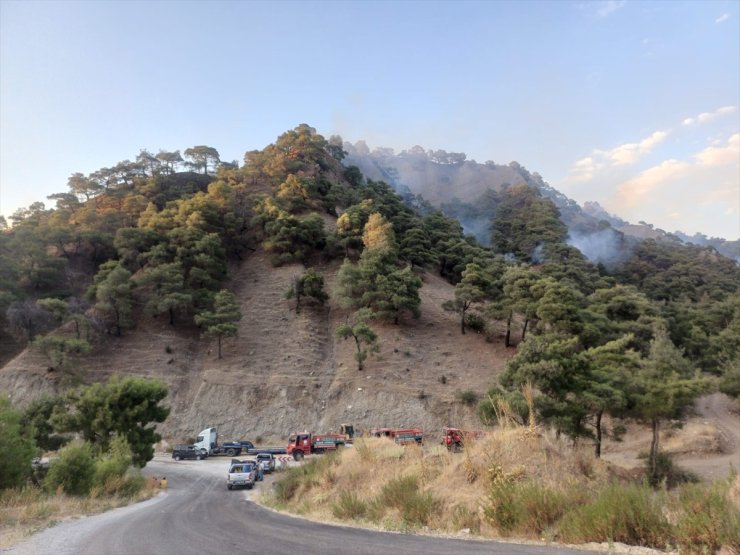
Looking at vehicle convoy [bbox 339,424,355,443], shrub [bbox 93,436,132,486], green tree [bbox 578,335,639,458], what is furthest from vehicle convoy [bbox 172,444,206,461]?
green tree [bbox 578,335,639,458]

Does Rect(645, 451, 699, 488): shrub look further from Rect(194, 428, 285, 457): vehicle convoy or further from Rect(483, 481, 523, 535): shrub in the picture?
Rect(194, 428, 285, 457): vehicle convoy

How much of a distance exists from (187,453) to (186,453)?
12 centimetres

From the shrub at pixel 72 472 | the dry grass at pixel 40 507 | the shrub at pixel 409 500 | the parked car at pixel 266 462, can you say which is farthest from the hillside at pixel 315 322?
the shrub at pixel 72 472

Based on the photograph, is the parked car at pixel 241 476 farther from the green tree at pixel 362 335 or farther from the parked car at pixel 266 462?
the green tree at pixel 362 335

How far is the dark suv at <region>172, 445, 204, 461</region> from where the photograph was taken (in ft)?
112

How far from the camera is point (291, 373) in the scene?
137 feet

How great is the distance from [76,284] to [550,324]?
5040 centimetres

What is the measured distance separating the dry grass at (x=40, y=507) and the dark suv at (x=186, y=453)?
1470 cm

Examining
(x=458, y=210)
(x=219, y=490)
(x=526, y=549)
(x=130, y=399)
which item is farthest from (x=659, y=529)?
(x=458, y=210)

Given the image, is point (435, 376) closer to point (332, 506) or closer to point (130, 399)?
point (130, 399)

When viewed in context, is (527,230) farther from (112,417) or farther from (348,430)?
(112,417)

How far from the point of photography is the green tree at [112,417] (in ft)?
85.2

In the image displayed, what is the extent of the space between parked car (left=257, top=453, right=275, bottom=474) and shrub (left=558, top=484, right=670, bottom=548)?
23.8 m

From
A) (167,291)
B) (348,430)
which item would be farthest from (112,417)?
(167,291)
